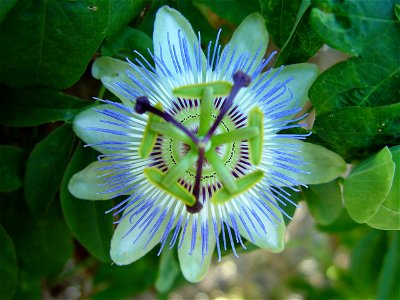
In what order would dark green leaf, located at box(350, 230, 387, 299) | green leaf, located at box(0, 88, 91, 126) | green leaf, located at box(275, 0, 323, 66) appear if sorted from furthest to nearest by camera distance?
dark green leaf, located at box(350, 230, 387, 299), green leaf, located at box(0, 88, 91, 126), green leaf, located at box(275, 0, 323, 66)

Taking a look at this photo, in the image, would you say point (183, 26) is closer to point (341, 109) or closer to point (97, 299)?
point (341, 109)

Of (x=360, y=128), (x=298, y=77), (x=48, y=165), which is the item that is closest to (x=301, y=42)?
(x=298, y=77)

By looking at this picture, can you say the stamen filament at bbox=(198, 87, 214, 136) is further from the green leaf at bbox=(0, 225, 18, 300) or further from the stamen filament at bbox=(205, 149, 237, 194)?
the green leaf at bbox=(0, 225, 18, 300)

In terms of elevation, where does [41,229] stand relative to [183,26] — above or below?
below

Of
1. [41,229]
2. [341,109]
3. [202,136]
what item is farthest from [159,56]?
[41,229]

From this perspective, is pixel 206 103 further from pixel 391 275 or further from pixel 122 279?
pixel 122 279

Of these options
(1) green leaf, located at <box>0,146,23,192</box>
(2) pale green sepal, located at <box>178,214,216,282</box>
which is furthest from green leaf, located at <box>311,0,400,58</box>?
(1) green leaf, located at <box>0,146,23,192</box>
